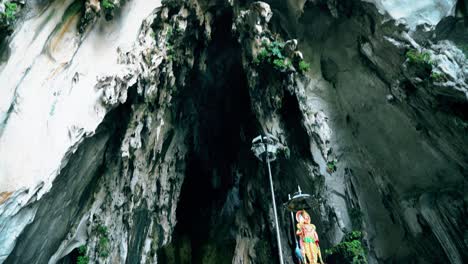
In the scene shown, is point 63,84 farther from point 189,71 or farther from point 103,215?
point 189,71

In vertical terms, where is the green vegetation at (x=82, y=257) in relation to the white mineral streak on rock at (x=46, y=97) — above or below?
below

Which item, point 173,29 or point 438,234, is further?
point 173,29

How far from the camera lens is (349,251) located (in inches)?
332

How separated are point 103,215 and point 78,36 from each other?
17.1 feet

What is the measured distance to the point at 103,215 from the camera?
1008 cm

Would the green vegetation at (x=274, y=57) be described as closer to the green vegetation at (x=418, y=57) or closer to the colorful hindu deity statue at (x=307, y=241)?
the green vegetation at (x=418, y=57)

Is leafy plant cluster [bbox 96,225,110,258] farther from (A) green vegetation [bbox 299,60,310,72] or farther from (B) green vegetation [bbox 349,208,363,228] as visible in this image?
(A) green vegetation [bbox 299,60,310,72]

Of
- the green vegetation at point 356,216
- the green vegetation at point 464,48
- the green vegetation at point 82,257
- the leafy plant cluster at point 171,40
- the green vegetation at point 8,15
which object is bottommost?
the green vegetation at point 82,257

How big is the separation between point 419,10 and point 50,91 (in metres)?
9.45

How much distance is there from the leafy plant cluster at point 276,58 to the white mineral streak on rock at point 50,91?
4.01 meters

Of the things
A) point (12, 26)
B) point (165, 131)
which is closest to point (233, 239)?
point (165, 131)

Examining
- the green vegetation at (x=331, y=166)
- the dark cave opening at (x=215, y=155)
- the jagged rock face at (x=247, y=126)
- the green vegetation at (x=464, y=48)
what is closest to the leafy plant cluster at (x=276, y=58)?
the jagged rock face at (x=247, y=126)

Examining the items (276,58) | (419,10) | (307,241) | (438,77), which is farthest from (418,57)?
(307,241)

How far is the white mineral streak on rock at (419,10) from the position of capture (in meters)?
8.73
